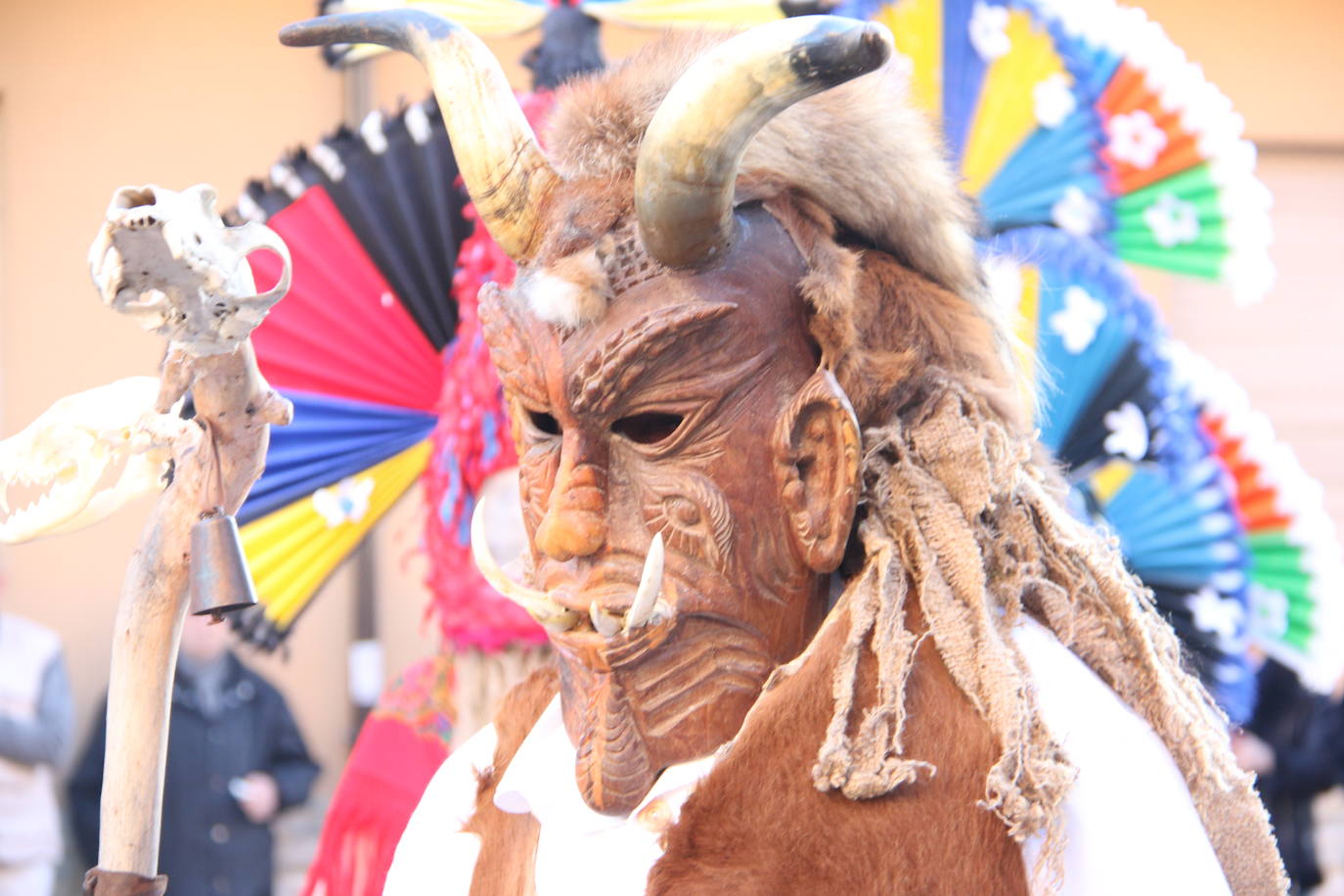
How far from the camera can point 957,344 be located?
6.30 ft

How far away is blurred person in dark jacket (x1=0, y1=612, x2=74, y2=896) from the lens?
13.9 feet

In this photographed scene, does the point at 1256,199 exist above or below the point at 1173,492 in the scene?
above

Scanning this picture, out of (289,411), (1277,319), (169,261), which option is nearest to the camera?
(169,261)

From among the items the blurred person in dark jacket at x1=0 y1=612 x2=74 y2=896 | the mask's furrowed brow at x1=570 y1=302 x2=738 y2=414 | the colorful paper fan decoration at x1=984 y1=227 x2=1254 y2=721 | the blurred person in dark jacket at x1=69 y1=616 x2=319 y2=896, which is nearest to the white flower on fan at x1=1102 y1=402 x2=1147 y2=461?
the colorful paper fan decoration at x1=984 y1=227 x2=1254 y2=721

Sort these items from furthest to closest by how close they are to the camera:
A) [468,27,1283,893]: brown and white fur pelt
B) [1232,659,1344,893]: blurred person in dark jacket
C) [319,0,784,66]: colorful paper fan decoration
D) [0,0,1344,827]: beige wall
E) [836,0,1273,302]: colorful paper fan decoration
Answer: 1. [0,0,1344,827]: beige wall
2. [1232,659,1344,893]: blurred person in dark jacket
3. [319,0,784,66]: colorful paper fan decoration
4. [836,0,1273,302]: colorful paper fan decoration
5. [468,27,1283,893]: brown and white fur pelt

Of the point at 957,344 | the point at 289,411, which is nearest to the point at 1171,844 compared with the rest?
the point at 957,344

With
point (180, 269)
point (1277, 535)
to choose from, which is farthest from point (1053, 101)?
point (180, 269)

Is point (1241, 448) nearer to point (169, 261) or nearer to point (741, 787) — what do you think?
point (741, 787)

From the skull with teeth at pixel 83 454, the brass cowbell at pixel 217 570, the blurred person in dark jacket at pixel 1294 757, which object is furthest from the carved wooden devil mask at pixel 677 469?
the blurred person in dark jacket at pixel 1294 757

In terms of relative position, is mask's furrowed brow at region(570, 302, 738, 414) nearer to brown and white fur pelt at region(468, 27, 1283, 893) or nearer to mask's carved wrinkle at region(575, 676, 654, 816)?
brown and white fur pelt at region(468, 27, 1283, 893)

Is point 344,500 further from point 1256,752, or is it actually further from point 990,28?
point 1256,752

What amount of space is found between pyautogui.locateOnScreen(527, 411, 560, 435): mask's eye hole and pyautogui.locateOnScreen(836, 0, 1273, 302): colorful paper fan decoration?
108 centimetres

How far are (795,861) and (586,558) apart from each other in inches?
16.6

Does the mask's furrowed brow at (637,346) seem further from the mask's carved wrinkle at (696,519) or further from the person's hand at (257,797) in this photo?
the person's hand at (257,797)
